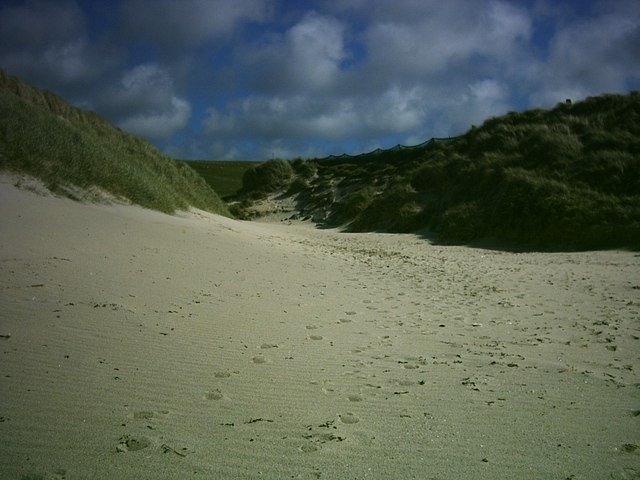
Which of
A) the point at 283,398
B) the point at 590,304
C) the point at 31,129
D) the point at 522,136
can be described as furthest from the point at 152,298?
the point at 522,136

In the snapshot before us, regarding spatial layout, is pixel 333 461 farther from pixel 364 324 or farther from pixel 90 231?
pixel 90 231

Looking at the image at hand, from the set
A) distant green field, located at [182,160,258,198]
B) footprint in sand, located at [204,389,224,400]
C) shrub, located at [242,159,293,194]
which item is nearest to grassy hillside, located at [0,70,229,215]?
footprint in sand, located at [204,389,224,400]

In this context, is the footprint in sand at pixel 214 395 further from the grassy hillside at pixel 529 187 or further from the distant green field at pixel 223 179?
the distant green field at pixel 223 179

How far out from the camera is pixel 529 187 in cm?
1755

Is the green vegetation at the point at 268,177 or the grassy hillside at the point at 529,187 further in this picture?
the green vegetation at the point at 268,177

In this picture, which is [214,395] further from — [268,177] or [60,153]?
[268,177]

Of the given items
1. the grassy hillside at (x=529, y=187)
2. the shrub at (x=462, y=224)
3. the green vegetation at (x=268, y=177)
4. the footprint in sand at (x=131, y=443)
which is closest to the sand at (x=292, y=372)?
the footprint in sand at (x=131, y=443)

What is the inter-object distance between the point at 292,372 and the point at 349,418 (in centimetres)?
91

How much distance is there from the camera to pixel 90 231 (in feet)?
29.0

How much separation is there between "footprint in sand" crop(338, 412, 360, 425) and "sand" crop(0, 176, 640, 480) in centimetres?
1

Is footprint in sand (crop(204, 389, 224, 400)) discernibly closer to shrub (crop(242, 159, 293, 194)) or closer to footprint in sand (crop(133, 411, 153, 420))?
footprint in sand (crop(133, 411, 153, 420))

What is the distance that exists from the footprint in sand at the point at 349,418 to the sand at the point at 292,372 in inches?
0.5

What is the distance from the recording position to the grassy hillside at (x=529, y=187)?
15.4 meters

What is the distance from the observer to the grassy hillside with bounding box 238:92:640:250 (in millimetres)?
15406
